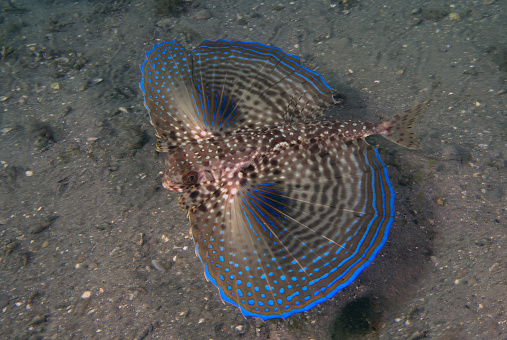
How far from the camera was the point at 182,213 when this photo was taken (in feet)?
11.8

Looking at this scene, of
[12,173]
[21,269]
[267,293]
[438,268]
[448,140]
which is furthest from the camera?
[12,173]

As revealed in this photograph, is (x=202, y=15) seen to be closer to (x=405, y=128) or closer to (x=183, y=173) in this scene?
(x=183, y=173)

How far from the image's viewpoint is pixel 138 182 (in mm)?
3916

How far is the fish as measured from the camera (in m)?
2.57

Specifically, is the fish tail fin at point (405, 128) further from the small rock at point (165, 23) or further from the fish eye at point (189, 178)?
the small rock at point (165, 23)

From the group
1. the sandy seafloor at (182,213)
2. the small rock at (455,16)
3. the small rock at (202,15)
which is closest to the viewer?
the sandy seafloor at (182,213)

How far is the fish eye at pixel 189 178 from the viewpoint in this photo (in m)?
2.87

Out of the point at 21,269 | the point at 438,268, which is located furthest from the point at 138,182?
the point at 438,268

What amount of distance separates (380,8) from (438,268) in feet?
18.3

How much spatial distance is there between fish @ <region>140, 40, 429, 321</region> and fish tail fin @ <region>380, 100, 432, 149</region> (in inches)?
0.5

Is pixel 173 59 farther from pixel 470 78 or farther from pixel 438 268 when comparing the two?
pixel 470 78

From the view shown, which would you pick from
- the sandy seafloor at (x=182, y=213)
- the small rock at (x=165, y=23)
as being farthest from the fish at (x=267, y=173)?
the small rock at (x=165, y=23)

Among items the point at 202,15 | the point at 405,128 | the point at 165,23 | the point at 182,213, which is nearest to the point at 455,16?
the point at 405,128

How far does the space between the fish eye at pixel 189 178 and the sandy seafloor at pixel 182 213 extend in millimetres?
826
